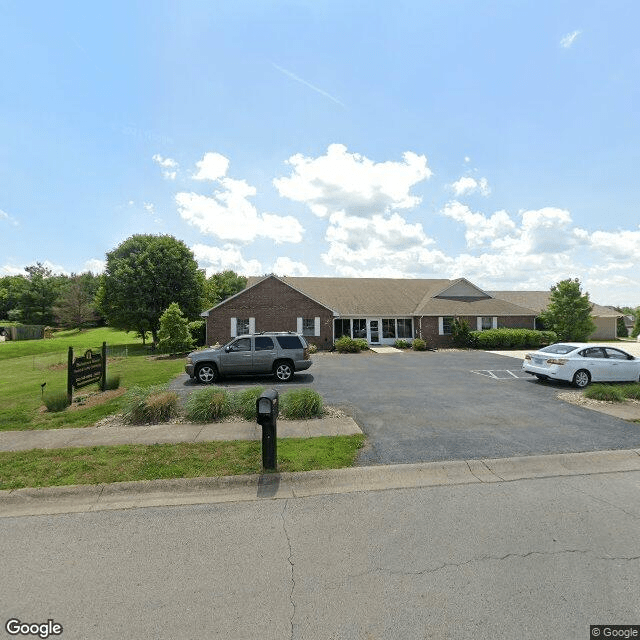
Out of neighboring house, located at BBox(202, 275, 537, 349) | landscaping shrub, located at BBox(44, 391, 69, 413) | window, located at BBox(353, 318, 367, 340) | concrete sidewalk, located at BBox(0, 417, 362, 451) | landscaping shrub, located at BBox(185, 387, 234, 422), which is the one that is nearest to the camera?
concrete sidewalk, located at BBox(0, 417, 362, 451)

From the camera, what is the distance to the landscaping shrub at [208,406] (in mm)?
8203

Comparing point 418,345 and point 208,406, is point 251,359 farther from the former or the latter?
point 418,345

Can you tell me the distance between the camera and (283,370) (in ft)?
45.8

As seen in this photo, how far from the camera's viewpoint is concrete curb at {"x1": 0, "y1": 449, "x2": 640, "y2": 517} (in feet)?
15.5

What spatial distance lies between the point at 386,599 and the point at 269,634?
96 centimetres

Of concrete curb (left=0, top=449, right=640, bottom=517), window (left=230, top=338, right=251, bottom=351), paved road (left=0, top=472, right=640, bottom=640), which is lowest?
paved road (left=0, top=472, right=640, bottom=640)

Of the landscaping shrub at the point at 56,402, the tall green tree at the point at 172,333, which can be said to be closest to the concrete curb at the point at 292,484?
the landscaping shrub at the point at 56,402

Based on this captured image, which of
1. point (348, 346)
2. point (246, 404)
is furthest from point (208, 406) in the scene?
point (348, 346)

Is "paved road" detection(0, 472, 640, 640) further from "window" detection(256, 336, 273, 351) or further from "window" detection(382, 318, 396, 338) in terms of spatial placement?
"window" detection(382, 318, 396, 338)

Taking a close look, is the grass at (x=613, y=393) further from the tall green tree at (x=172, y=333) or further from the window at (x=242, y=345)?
the tall green tree at (x=172, y=333)

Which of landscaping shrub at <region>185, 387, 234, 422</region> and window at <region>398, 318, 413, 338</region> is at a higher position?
window at <region>398, 318, 413, 338</region>

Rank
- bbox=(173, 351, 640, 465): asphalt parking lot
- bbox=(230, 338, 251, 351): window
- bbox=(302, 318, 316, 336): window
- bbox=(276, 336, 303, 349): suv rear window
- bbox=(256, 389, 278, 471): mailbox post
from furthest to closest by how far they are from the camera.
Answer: bbox=(302, 318, 316, 336): window → bbox=(276, 336, 303, 349): suv rear window → bbox=(230, 338, 251, 351): window → bbox=(173, 351, 640, 465): asphalt parking lot → bbox=(256, 389, 278, 471): mailbox post

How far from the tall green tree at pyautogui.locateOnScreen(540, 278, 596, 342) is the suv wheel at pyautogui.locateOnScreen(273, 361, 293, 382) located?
2487 centimetres

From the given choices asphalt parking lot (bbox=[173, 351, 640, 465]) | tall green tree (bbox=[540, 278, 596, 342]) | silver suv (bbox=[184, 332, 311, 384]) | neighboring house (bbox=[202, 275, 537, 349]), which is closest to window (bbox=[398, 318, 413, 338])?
neighboring house (bbox=[202, 275, 537, 349])
